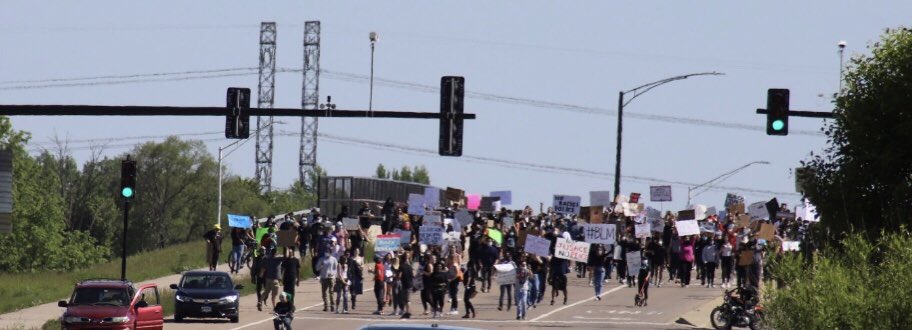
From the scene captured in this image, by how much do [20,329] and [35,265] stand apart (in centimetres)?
7652

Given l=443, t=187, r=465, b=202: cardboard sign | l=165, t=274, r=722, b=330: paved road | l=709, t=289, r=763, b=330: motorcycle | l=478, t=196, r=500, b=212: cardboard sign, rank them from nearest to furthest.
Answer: l=709, t=289, r=763, b=330: motorcycle → l=165, t=274, r=722, b=330: paved road → l=443, t=187, r=465, b=202: cardboard sign → l=478, t=196, r=500, b=212: cardboard sign

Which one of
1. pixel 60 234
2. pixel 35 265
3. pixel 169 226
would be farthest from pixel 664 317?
pixel 169 226

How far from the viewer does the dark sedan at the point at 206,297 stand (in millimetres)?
43156

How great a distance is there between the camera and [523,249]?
4947 centimetres

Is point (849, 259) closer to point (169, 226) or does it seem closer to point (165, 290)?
point (165, 290)

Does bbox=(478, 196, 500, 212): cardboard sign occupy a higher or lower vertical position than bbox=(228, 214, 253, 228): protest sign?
higher

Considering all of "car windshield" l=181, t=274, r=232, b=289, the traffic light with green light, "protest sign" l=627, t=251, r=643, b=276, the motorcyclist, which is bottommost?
the motorcyclist

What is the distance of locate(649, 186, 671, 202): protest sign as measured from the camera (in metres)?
67.6

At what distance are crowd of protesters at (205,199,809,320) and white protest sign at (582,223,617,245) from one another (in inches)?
24.1

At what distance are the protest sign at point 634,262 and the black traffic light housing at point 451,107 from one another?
2211 centimetres

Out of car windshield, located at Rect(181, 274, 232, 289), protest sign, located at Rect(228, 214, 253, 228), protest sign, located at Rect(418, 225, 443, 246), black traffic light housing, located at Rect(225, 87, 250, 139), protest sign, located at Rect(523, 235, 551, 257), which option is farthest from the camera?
protest sign, located at Rect(228, 214, 253, 228)

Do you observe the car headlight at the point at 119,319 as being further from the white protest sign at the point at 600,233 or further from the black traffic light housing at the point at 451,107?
the white protest sign at the point at 600,233

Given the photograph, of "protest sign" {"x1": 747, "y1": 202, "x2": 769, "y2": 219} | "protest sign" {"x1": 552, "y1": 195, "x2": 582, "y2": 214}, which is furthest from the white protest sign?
"protest sign" {"x1": 552, "y1": 195, "x2": 582, "y2": 214}

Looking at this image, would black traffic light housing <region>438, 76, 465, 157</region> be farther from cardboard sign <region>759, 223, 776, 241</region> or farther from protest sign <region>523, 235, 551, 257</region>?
cardboard sign <region>759, 223, 776, 241</region>
